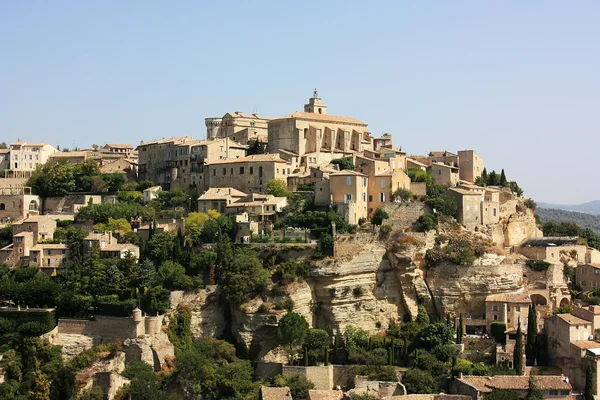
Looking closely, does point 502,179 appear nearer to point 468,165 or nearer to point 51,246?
point 468,165

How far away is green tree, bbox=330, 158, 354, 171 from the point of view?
60125 mm

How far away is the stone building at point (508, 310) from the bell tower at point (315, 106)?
30900 millimetres

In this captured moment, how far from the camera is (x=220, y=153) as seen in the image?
6425cm

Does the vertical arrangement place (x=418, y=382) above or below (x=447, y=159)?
below

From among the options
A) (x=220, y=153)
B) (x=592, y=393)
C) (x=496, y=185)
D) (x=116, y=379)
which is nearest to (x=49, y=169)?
(x=220, y=153)

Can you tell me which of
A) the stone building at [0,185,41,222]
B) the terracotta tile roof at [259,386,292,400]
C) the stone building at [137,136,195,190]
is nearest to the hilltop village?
the terracotta tile roof at [259,386,292,400]

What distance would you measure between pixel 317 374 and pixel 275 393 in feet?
10.8

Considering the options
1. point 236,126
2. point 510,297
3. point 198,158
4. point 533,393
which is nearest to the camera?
point 533,393

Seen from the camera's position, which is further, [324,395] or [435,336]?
[435,336]

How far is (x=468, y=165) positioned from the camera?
2389 inches

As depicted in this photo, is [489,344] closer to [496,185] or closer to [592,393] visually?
[592,393]

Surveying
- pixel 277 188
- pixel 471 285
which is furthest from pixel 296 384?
pixel 277 188

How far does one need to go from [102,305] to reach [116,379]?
4915 mm

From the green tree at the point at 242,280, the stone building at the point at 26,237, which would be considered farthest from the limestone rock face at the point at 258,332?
the stone building at the point at 26,237
